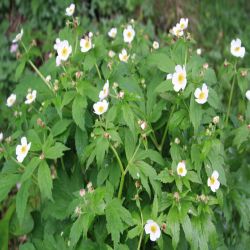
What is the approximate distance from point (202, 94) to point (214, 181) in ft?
1.09

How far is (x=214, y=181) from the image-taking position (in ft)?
6.10

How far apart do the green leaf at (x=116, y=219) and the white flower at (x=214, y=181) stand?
0.33 m

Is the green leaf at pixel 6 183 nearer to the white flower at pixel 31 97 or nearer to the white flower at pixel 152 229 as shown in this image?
the white flower at pixel 31 97

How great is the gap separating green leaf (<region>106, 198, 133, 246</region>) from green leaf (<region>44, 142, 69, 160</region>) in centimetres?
27

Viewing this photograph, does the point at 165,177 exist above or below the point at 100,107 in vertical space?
below

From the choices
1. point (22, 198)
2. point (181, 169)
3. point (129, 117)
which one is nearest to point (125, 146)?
point (129, 117)

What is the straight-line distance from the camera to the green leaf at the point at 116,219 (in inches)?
68.1

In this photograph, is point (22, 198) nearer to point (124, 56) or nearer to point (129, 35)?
point (124, 56)

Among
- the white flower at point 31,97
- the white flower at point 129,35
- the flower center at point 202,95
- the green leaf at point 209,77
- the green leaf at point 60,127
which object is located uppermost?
the white flower at point 129,35

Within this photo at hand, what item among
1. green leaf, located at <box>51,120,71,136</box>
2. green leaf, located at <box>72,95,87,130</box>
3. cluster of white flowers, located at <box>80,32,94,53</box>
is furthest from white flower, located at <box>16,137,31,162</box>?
cluster of white flowers, located at <box>80,32,94,53</box>

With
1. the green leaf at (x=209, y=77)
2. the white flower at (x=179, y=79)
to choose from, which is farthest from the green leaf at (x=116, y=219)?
the green leaf at (x=209, y=77)

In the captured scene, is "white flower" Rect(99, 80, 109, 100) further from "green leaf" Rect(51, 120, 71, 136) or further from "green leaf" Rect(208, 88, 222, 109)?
"green leaf" Rect(208, 88, 222, 109)

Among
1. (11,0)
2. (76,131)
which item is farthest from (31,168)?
(11,0)

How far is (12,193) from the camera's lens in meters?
3.41
